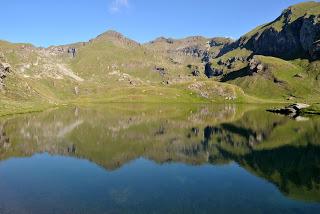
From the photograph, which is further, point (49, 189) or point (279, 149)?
point (279, 149)

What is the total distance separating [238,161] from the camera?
290ft

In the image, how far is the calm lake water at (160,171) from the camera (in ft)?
177

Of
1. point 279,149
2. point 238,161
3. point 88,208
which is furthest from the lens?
point 279,149

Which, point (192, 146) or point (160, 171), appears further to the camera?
point (192, 146)

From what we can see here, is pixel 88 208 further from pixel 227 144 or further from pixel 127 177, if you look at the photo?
pixel 227 144

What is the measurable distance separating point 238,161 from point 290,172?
1567cm

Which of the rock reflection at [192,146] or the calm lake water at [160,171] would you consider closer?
the calm lake water at [160,171]

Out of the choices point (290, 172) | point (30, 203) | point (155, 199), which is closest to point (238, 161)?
point (290, 172)

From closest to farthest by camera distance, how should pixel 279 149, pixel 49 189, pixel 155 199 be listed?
pixel 155 199 < pixel 49 189 < pixel 279 149

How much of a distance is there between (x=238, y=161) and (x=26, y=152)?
2337 inches

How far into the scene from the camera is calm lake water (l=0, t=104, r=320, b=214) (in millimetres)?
53906

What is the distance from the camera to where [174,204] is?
53656mm

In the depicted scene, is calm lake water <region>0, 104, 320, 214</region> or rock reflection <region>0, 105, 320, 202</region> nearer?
calm lake water <region>0, 104, 320, 214</region>

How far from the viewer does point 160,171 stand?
7850 cm
